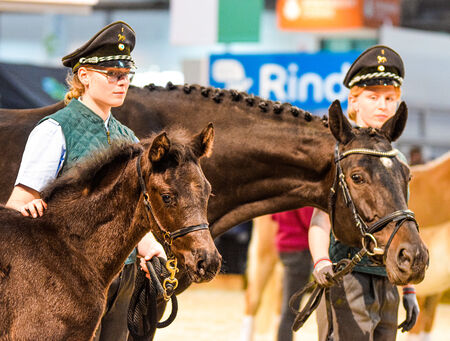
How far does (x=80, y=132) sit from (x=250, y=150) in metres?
1.01

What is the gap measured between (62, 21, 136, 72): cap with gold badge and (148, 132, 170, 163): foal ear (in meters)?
0.53

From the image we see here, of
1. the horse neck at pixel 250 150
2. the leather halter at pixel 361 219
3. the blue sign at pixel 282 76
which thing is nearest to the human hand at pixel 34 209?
the horse neck at pixel 250 150

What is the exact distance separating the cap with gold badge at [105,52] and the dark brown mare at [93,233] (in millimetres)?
401

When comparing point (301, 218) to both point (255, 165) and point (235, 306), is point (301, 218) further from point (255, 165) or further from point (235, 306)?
point (235, 306)

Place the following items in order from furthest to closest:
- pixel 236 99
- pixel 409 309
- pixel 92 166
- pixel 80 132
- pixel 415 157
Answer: pixel 415 157, pixel 236 99, pixel 409 309, pixel 80 132, pixel 92 166

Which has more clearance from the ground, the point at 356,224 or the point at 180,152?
the point at 180,152

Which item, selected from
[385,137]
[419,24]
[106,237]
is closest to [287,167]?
[385,137]

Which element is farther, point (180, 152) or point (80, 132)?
point (80, 132)

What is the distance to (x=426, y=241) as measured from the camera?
18.8 ft

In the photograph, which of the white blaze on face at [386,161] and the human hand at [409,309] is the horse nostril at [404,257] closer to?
the white blaze on face at [386,161]

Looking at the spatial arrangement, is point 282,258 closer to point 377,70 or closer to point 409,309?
point 409,309

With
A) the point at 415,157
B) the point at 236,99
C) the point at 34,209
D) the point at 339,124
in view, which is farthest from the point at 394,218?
the point at 415,157

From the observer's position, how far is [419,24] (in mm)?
16828

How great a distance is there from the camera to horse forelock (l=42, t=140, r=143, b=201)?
7.80 ft
